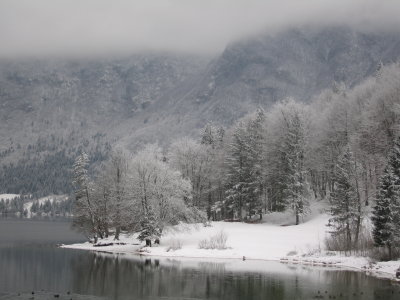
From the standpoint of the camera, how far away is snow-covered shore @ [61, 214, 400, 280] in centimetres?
5300

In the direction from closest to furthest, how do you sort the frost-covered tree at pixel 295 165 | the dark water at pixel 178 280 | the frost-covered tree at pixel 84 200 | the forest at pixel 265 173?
1. the dark water at pixel 178 280
2. the forest at pixel 265 173
3. the frost-covered tree at pixel 295 165
4. the frost-covered tree at pixel 84 200

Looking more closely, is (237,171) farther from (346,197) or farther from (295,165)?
(346,197)

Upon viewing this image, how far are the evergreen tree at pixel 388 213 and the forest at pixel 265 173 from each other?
526 cm

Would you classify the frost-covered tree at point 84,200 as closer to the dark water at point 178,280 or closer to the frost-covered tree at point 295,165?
the dark water at point 178,280

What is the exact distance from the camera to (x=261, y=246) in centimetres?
6278

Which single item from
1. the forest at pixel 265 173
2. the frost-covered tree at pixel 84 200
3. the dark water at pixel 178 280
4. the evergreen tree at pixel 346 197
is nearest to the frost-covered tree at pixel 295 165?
the forest at pixel 265 173

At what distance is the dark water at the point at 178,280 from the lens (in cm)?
3600

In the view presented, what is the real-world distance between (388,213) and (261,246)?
19.9 m

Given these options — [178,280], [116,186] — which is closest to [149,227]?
[116,186]

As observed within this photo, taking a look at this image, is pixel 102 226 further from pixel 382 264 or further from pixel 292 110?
pixel 382 264

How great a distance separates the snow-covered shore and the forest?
2.03 meters

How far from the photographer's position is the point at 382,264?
4762cm

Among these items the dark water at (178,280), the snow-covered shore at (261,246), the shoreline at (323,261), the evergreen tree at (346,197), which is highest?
the evergreen tree at (346,197)

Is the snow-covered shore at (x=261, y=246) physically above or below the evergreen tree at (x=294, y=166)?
below
